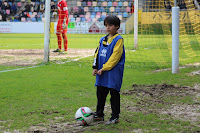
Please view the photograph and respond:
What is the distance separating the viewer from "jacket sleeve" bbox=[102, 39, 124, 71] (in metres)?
3.97

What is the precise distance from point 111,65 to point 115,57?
4.1 inches

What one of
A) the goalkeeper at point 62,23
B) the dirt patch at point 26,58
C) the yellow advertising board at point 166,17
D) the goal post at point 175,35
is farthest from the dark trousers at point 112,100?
the yellow advertising board at point 166,17

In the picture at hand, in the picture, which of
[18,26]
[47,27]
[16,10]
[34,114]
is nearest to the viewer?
[34,114]

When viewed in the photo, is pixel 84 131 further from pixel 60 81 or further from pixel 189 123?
pixel 60 81

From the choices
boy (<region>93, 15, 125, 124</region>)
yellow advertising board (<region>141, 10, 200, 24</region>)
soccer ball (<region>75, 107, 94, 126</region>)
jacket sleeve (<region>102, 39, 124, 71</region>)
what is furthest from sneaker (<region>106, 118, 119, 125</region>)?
yellow advertising board (<region>141, 10, 200, 24</region>)

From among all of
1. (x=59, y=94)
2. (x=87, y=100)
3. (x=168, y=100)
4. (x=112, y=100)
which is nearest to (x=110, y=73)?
(x=112, y=100)

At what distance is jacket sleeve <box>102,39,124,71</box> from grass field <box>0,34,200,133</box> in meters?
0.67

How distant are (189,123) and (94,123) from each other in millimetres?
1105

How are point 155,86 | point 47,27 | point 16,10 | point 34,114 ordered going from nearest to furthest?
point 34,114, point 155,86, point 47,27, point 16,10

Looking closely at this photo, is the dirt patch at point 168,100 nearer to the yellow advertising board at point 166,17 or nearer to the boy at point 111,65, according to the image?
the boy at point 111,65

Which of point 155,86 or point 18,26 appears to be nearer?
point 155,86

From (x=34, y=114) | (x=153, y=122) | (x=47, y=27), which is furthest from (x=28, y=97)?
(x=47, y=27)

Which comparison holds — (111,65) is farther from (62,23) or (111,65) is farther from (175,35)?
(62,23)

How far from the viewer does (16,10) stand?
→ 39844 mm
